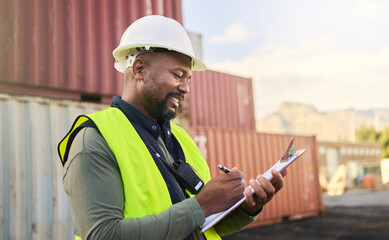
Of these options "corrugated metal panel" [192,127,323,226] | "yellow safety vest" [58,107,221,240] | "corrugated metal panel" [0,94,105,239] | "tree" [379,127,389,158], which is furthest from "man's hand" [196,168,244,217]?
"tree" [379,127,389,158]

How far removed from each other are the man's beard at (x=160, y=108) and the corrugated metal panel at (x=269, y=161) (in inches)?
335

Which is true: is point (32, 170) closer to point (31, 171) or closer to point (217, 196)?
point (31, 171)

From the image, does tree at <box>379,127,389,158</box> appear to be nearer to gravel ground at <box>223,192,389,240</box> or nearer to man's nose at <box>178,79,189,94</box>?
gravel ground at <box>223,192,389,240</box>

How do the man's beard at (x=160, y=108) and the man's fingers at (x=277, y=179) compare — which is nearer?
the man's fingers at (x=277, y=179)

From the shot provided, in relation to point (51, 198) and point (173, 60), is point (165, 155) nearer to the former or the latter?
point (173, 60)

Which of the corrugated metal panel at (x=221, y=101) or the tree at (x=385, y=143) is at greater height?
the corrugated metal panel at (x=221, y=101)

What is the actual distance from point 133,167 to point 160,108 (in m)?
0.33

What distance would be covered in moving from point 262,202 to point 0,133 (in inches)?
165

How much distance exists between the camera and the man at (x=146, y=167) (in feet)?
4.30

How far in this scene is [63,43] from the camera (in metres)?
5.81

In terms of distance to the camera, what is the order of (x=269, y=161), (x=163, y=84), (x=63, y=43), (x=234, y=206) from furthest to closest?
(x=269, y=161) → (x=63, y=43) → (x=163, y=84) → (x=234, y=206)

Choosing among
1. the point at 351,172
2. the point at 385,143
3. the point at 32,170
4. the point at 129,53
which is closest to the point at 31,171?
the point at 32,170

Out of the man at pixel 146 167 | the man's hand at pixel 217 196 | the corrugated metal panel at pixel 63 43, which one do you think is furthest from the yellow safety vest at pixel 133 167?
the corrugated metal panel at pixel 63 43

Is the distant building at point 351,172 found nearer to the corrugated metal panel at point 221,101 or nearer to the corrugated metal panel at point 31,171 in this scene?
the corrugated metal panel at point 221,101
